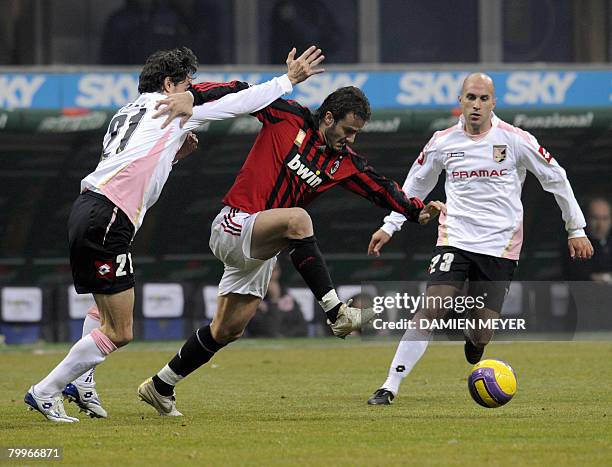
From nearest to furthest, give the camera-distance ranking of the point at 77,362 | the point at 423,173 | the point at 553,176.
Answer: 1. the point at 77,362
2. the point at 553,176
3. the point at 423,173

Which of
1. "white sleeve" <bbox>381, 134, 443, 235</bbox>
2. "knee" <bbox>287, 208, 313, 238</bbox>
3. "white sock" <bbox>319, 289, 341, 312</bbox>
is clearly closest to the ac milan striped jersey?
"knee" <bbox>287, 208, 313, 238</bbox>

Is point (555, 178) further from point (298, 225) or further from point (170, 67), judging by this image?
point (170, 67)

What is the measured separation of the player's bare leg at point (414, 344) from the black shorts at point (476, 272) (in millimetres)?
100

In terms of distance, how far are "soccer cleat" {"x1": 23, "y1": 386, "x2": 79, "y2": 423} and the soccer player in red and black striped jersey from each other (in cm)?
61

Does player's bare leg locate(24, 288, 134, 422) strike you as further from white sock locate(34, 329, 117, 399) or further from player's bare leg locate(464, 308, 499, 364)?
player's bare leg locate(464, 308, 499, 364)

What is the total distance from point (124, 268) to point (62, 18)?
1629cm

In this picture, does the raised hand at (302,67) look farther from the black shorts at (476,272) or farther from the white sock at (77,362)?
the black shorts at (476,272)

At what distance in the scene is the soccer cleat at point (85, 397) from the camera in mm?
9203

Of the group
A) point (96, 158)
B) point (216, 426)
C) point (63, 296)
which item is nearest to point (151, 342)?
point (63, 296)

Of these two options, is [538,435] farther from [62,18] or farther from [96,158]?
[62,18]

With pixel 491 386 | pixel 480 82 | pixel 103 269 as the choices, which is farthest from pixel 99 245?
pixel 480 82

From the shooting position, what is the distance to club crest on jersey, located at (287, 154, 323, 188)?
920 centimetres

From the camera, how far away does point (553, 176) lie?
10.4 meters

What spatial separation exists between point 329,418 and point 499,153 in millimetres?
2603
